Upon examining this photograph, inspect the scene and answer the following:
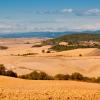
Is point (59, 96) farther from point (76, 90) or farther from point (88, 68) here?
point (88, 68)

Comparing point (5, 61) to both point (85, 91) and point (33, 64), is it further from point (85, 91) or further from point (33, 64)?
point (85, 91)

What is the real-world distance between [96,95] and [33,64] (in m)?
50.9

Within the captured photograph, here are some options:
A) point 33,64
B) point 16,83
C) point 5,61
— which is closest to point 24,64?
point 33,64

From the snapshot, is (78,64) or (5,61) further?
(5,61)

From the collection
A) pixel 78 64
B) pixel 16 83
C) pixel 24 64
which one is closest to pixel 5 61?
pixel 24 64

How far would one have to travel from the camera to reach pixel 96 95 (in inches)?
938

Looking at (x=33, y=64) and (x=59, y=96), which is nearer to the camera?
(x=59, y=96)

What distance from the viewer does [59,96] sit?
22766 millimetres

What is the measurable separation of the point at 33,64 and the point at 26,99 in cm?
5266

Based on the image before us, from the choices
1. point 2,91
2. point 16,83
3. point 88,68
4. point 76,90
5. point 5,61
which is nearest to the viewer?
point 2,91

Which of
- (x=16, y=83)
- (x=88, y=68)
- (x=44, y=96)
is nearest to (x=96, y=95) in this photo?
(x=44, y=96)

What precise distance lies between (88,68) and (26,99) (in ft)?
171

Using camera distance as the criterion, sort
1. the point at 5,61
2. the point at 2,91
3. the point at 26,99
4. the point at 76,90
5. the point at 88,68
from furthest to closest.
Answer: the point at 5,61 < the point at 88,68 < the point at 76,90 < the point at 2,91 < the point at 26,99

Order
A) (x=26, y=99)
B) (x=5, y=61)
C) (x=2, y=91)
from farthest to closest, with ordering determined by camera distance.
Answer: (x=5, y=61) < (x=2, y=91) < (x=26, y=99)
